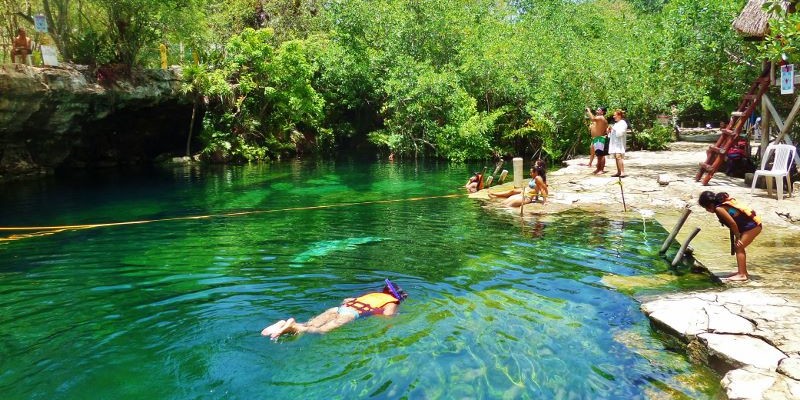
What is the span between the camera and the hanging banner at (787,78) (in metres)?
11.5

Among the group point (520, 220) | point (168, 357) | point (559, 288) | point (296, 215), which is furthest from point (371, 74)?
point (168, 357)

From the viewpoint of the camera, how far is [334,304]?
732cm

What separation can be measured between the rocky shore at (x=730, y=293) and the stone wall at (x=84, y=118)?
1548cm

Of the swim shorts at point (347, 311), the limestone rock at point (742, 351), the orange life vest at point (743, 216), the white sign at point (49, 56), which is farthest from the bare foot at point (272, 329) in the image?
the white sign at point (49, 56)

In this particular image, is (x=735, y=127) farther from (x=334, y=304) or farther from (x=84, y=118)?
(x=84, y=118)

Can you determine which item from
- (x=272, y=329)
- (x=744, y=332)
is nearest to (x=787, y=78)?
(x=744, y=332)

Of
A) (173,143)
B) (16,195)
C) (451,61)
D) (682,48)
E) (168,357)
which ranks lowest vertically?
(168,357)

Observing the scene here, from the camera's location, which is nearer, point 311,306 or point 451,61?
point 311,306

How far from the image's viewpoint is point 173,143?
1136 inches

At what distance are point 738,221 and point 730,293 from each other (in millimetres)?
1162

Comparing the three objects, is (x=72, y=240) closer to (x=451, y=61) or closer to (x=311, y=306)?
(x=311, y=306)

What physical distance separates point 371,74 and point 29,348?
23.7m

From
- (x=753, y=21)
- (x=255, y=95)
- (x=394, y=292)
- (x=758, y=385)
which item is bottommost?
(x=758, y=385)

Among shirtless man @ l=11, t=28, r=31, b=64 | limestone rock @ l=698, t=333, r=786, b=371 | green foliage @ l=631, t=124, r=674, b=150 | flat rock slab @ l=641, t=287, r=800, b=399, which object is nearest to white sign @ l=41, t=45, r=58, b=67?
shirtless man @ l=11, t=28, r=31, b=64
